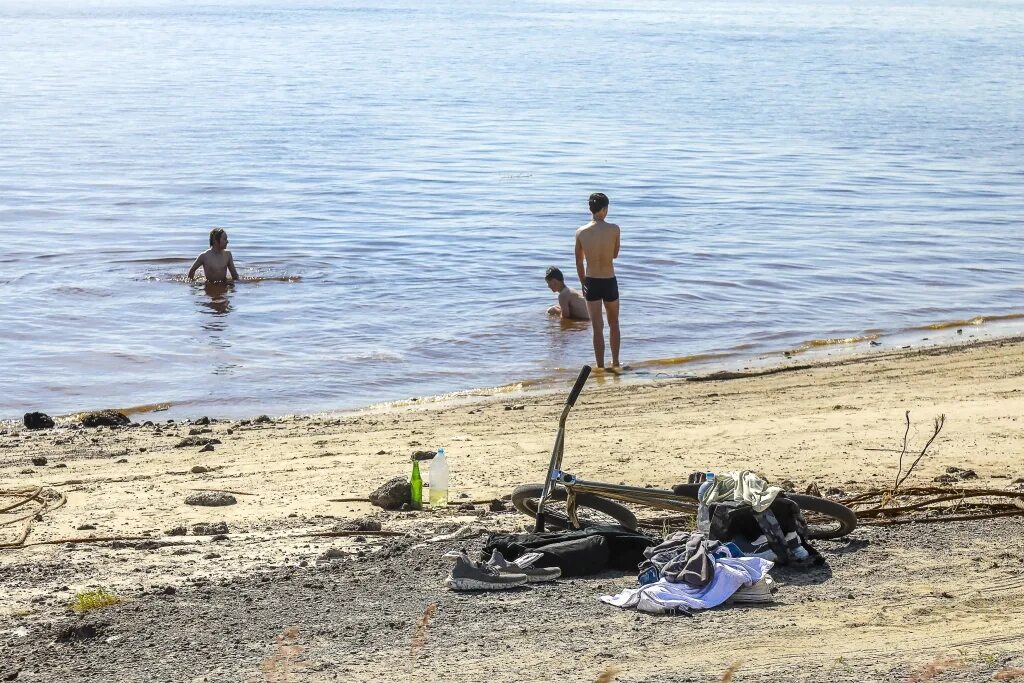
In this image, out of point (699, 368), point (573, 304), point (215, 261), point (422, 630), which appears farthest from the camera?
point (215, 261)

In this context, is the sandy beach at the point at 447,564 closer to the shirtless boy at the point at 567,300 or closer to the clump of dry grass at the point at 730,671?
the clump of dry grass at the point at 730,671

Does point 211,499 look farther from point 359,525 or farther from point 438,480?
point 438,480

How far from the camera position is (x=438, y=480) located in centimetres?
696

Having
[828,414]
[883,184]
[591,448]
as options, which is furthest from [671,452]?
[883,184]

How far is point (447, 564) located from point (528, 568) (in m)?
0.45

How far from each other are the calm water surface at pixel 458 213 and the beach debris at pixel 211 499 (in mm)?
3836

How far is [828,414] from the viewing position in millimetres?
9078

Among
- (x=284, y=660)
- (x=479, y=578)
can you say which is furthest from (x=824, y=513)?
(x=284, y=660)

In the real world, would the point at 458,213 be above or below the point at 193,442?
above

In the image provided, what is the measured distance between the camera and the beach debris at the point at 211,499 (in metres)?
7.04

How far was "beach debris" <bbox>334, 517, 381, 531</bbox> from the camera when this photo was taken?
641cm

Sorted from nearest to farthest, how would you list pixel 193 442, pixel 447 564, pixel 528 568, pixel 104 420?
pixel 528 568
pixel 447 564
pixel 193 442
pixel 104 420

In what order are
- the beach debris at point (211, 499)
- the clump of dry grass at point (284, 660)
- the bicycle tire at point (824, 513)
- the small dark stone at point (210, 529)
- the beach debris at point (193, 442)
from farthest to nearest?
the beach debris at point (193, 442) < the beach debris at point (211, 499) < the small dark stone at point (210, 529) < the bicycle tire at point (824, 513) < the clump of dry grass at point (284, 660)

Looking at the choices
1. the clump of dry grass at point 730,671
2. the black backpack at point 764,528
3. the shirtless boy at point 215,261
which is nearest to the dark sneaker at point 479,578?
the black backpack at point 764,528
